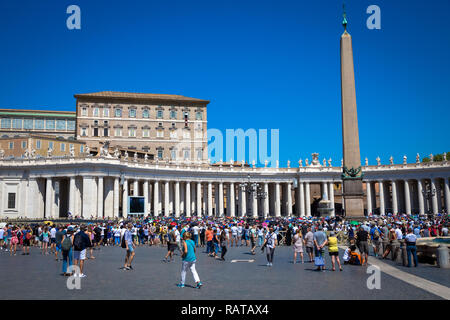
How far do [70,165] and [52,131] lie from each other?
1514 inches

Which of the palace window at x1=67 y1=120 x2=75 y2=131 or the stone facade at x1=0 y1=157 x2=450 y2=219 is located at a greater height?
the palace window at x1=67 y1=120 x2=75 y2=131

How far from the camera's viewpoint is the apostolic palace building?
180 ft

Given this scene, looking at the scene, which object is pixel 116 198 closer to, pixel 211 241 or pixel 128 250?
pixel 211 241

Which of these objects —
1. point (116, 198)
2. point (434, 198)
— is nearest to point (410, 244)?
point (116, 198)

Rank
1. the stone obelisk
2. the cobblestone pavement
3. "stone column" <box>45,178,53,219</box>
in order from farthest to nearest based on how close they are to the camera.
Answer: "stone column" <box>45,178,53,219</box>
the stone obelisk
the cobblestone pavement

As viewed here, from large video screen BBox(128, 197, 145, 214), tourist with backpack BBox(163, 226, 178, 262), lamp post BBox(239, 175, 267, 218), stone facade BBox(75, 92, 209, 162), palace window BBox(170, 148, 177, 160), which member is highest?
stone facade BBox(75, 92, 209, 162)

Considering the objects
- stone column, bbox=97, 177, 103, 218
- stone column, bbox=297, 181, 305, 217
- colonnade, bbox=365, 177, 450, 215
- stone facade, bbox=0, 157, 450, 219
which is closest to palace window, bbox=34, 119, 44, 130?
stone facade, bbox=0, 157, 450, 219

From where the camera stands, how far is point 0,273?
14562mm

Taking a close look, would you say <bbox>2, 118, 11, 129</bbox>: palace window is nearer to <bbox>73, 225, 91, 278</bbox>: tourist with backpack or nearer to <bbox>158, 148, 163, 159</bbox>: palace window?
<bbox>158, 148, 163, 159</bbox>: palace window

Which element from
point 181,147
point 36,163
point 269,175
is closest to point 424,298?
point 36,163

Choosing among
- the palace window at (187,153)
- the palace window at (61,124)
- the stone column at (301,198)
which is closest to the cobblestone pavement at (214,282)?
the stone column at (301,198)

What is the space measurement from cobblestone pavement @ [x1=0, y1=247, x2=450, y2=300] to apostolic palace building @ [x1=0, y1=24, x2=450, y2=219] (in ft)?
61.4

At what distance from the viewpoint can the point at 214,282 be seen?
41.5 feet

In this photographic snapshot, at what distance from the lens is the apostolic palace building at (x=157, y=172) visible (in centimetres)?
5484
